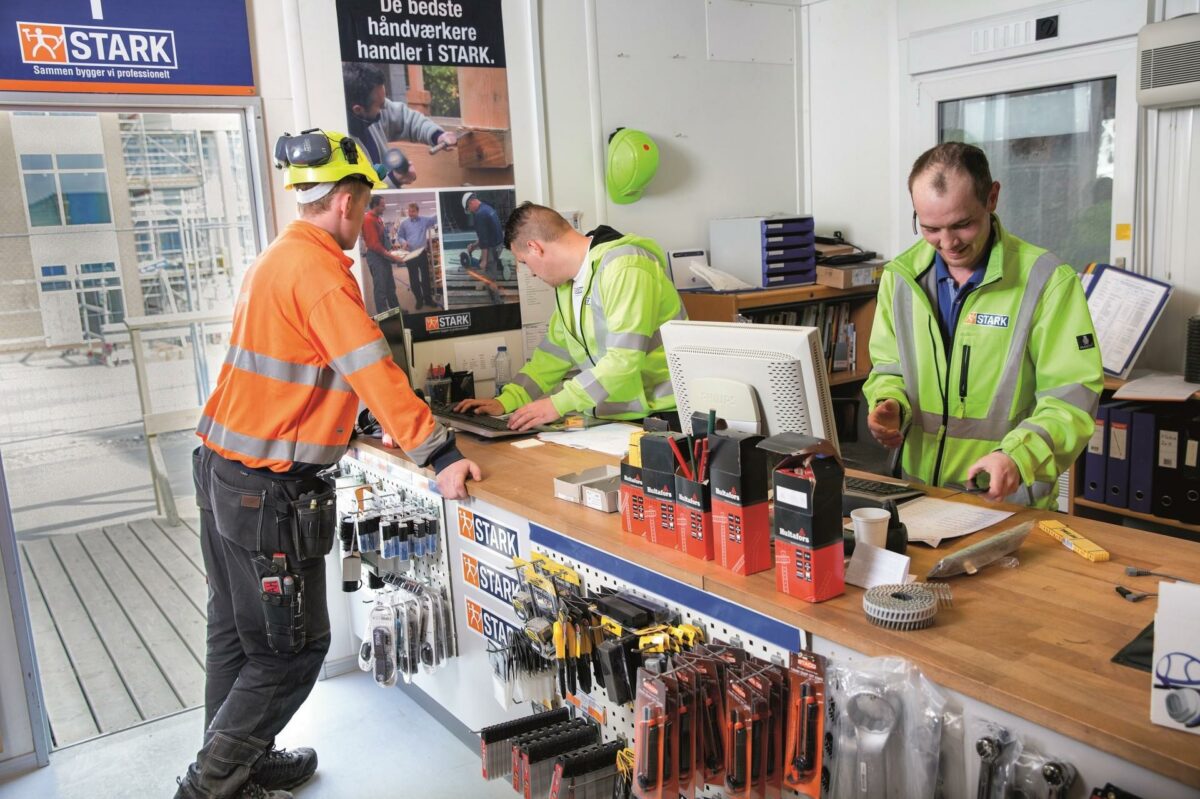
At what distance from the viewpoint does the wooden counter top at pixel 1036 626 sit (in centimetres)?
127

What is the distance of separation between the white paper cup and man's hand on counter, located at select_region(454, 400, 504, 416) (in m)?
1.98

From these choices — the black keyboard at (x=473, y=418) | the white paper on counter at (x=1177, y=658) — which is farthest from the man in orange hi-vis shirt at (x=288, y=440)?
the white paper on counter at (x=1177, y=658)

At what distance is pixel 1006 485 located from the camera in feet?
6.67

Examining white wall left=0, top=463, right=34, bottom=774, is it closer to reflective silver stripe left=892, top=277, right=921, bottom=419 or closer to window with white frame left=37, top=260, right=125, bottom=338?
window with white frame left=37, top=260, right=125, bottom=338

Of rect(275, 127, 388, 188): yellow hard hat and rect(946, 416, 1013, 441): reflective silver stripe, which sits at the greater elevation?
rect(275, 127, 388, 188): yellow hard hat

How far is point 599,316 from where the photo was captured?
3514mm

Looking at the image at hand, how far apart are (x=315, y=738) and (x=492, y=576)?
118 cm

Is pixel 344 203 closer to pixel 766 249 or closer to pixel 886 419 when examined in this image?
pixel 886 419

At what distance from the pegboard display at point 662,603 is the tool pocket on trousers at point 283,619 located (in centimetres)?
76

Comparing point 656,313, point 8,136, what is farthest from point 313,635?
point 8,136

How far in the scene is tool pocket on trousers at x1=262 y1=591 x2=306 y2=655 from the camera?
2.68 meters

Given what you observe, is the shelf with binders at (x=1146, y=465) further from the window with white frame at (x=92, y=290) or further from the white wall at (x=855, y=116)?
the window with white frame at (x=92, y=290)

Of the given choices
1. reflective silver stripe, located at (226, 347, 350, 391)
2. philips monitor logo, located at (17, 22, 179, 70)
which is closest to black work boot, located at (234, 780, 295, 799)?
reflective silver stripe, located at (226, 347, 350, 391)

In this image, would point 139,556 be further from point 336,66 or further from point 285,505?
point 336,66
